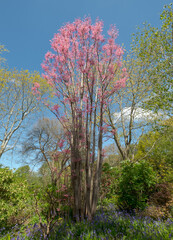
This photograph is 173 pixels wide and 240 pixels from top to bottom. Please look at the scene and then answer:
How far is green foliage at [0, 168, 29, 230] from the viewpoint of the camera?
210 inches

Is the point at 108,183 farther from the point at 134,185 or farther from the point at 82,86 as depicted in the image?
the point at 82,86

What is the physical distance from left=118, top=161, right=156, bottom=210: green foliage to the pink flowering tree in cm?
192

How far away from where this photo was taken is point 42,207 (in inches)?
288

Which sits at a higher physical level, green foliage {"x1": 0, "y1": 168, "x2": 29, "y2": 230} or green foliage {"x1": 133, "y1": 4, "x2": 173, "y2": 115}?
green foliage {"x1": 133, "y1": 4, "x2": 173, "y2": 115}

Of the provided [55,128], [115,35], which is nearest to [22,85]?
[55,128]

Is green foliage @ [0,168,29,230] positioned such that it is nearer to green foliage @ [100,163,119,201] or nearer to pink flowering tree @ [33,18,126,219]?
pink flowering tree @ [33,18,126,219]

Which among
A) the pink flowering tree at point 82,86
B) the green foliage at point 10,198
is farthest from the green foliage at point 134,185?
the green foliage at point 10,198

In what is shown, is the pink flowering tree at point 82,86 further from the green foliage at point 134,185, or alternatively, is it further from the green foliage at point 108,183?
the green foliage at point 108,183

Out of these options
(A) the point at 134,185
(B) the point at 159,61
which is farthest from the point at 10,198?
(B) the point at 159,61

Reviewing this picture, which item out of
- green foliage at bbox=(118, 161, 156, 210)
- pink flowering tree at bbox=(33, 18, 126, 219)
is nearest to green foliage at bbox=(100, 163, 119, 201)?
green foliage at bbox=(118, 161, 156, 210)

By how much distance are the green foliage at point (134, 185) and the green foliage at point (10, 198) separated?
3.63 meters

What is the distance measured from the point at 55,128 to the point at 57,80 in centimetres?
834

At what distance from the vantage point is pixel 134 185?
236 inches

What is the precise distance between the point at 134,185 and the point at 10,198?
4405 millimetres
